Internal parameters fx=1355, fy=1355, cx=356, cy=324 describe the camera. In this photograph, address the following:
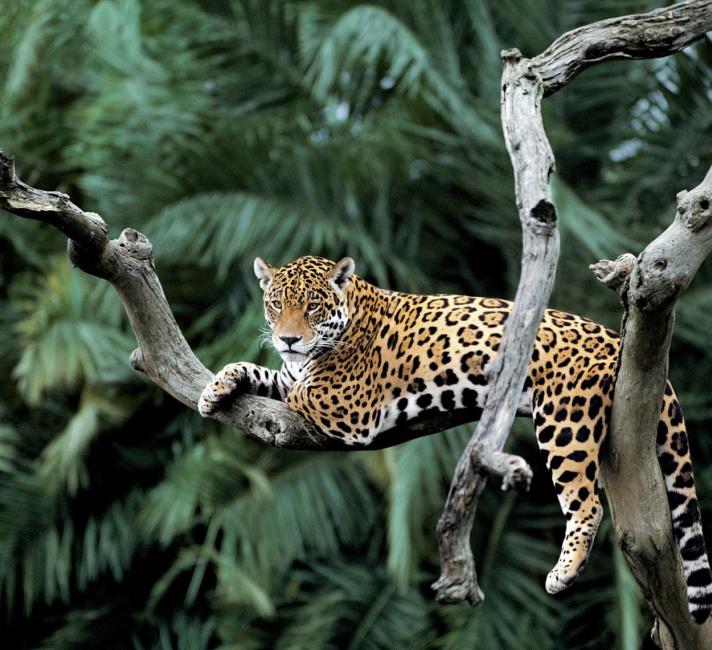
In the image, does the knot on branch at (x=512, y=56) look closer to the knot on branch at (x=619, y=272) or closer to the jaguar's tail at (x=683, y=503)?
the knot on branch at (x=619, y=272)

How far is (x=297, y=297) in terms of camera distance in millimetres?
8016

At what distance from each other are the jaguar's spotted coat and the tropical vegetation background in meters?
8.16

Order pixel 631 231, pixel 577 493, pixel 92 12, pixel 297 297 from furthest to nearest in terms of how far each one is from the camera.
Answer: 1. pixel 92 12
2. pixel 631 231
3. pixel 297 297
4. pixel 577 493

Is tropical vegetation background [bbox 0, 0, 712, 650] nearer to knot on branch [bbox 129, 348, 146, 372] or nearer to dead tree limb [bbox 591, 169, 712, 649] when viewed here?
knot on branch [bbox 129, 348, 146, 372]

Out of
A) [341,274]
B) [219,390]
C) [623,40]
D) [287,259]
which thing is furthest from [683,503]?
[287,259]

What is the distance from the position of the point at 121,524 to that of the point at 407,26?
8.46 m

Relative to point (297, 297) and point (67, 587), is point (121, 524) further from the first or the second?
point (297, 297)

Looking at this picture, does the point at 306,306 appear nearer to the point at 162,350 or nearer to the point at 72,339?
the point at 162,350

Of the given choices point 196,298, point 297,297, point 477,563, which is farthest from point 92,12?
point 297,297

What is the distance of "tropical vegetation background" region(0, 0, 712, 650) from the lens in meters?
17.8

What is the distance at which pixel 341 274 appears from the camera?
8.30 metres

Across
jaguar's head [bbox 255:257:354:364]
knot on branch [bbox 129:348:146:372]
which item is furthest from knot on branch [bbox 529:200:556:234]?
knot on branch [bbox 129:348:146:372]

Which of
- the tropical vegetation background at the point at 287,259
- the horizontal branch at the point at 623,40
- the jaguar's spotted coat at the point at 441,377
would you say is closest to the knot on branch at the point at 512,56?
the horizontal branch at the point at 623,40

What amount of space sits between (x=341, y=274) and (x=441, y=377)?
1082 millimetres
